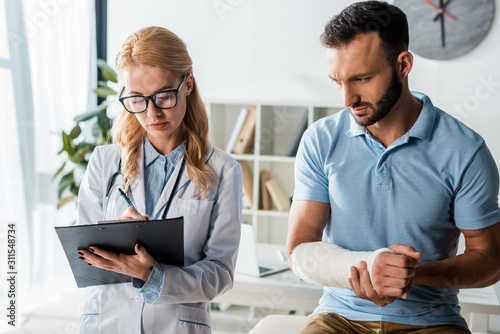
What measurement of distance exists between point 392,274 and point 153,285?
57 cm

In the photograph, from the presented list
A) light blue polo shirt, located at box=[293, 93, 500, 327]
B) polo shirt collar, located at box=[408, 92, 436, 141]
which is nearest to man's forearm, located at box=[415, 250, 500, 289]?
light blue polo shirt, located at box=[293, 93, 500, 327]

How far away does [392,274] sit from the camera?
124 centimetres

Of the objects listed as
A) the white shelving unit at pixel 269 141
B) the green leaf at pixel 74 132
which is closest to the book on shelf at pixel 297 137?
the white shelving unit at pixel 269 141

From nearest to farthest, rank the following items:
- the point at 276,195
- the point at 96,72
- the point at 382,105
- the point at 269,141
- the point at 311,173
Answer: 1. the point at 382,105
2. the point at 311,173
3. the point at 276,195
4. the point at 269,141
5. the point at 96,72

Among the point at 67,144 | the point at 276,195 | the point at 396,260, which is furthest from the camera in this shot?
the point at 276,195

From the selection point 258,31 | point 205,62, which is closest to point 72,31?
point 205,62

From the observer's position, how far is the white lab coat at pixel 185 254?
1395 millimetres

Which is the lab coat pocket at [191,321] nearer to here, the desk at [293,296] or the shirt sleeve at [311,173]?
the shirt sleeve at [311,173]

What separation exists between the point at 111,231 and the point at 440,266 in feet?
2.80

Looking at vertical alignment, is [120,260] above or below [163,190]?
below

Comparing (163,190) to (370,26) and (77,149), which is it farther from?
(77,149)

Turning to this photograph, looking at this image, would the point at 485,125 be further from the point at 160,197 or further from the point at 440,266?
the point at 160,197

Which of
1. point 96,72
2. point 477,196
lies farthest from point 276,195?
point 477,196

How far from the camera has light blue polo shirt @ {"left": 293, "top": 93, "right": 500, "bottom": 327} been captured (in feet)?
4.82
